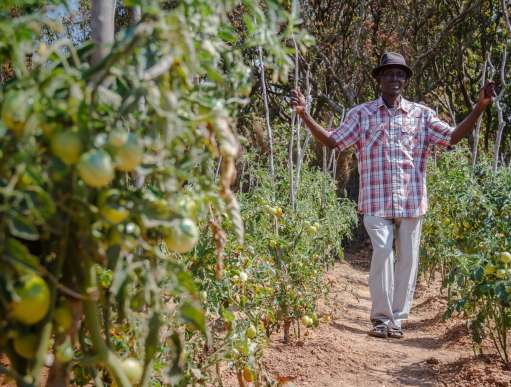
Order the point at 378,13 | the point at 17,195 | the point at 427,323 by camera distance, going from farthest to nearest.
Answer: the point at 378,13, the point at 427,323, the point at 17,195

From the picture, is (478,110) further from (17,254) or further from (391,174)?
(17,254)

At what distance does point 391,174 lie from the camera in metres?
3.89

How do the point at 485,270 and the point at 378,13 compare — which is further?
the point at 378,13

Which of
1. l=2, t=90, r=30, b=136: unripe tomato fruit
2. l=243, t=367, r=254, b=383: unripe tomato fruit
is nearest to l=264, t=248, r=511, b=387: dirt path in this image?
l=243, t=367, r=254, b=383: unripe tomato fruit

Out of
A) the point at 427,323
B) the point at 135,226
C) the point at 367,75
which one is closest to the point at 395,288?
the point at 427,323

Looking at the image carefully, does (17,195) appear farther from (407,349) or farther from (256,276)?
(407,349)

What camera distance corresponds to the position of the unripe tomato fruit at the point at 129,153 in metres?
0.82

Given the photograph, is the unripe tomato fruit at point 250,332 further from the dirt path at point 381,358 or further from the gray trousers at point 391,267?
the gray trousers at point 391,267

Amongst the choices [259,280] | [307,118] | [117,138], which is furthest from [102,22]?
[307,118]

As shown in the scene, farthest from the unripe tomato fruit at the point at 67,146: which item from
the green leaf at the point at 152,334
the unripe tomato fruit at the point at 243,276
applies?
the unripe tomato fruit at the point at 243,276

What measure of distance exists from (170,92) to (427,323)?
3972mm

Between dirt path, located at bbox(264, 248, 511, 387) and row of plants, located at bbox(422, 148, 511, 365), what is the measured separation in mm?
165

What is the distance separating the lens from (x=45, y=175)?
2.74 feet

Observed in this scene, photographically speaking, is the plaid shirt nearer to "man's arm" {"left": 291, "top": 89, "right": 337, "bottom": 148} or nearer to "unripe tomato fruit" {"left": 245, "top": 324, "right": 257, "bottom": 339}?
"man's arm" {"left": 291, "top": 89, "right": 337, "bottom": 148}
